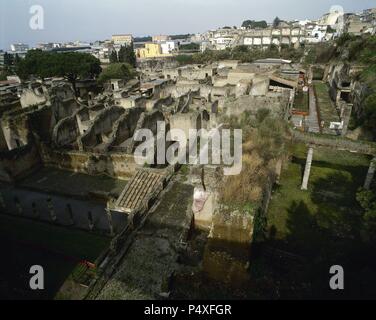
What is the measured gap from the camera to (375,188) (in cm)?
1058

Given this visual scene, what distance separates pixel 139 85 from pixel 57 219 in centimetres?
2470

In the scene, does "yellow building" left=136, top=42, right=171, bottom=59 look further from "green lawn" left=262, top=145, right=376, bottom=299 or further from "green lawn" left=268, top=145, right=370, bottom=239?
"green lawn" left=262, top=145, right=376, bottom=299

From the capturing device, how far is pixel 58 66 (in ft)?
123

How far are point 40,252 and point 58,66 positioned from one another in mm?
34336

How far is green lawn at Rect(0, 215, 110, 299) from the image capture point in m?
9.15

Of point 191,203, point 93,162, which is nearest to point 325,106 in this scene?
point 93,162

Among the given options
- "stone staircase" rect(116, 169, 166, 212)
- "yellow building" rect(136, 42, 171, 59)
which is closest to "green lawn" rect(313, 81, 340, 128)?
"stone staircase" rect(116, 169, 166, 212)

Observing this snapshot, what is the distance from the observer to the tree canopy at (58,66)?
38.0 meters

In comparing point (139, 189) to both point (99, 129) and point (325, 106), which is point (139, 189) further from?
point (325, 106)

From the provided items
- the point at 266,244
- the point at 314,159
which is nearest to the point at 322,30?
the point at 314,159

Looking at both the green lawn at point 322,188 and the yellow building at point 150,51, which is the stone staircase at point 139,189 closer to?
the green lawn at point 322,188

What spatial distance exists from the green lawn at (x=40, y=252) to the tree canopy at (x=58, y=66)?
103 ft

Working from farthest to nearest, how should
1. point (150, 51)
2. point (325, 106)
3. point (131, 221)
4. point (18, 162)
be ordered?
point (150, 51), point (325, 106), point (18, 162), point (131, 221)
